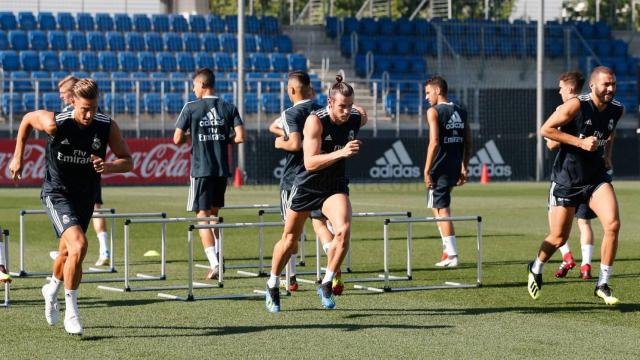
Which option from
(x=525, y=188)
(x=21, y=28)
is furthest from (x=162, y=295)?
(x=21, y=28)

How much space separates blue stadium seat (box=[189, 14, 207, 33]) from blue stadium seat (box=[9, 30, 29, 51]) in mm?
5642

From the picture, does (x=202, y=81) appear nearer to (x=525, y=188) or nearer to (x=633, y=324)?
(x=633, y=324)

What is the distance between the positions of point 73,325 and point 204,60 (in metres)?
30.7

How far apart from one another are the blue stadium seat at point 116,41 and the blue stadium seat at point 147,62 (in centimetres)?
99

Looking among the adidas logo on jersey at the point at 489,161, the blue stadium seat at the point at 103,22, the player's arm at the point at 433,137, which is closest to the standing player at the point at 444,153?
the player's arm at the point at 433,137

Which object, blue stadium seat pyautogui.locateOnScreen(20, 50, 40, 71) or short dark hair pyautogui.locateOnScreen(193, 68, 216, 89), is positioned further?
blue stadium seat pyautogui.locateOnScreen(20, 50, 40, 71)

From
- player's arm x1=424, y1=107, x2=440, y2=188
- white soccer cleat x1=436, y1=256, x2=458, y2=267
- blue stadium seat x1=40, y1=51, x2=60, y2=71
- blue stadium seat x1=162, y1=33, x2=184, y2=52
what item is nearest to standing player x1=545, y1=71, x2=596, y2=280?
white soccer cleat x1=436, y1=256, x2=458, y2=267

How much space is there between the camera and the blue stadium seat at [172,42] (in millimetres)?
39875

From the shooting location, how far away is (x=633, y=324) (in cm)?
971

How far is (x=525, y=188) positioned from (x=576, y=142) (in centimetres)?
2272

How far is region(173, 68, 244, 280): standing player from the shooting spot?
528 inches

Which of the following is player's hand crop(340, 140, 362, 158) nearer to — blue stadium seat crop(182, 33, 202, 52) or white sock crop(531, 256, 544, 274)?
white sock crop(531, 256, 544, 274)

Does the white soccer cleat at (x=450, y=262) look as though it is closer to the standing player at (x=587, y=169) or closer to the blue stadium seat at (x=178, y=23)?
the standing player at (x=587, y=169)

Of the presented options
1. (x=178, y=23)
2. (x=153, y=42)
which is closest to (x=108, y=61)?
(x=153, y=42)
